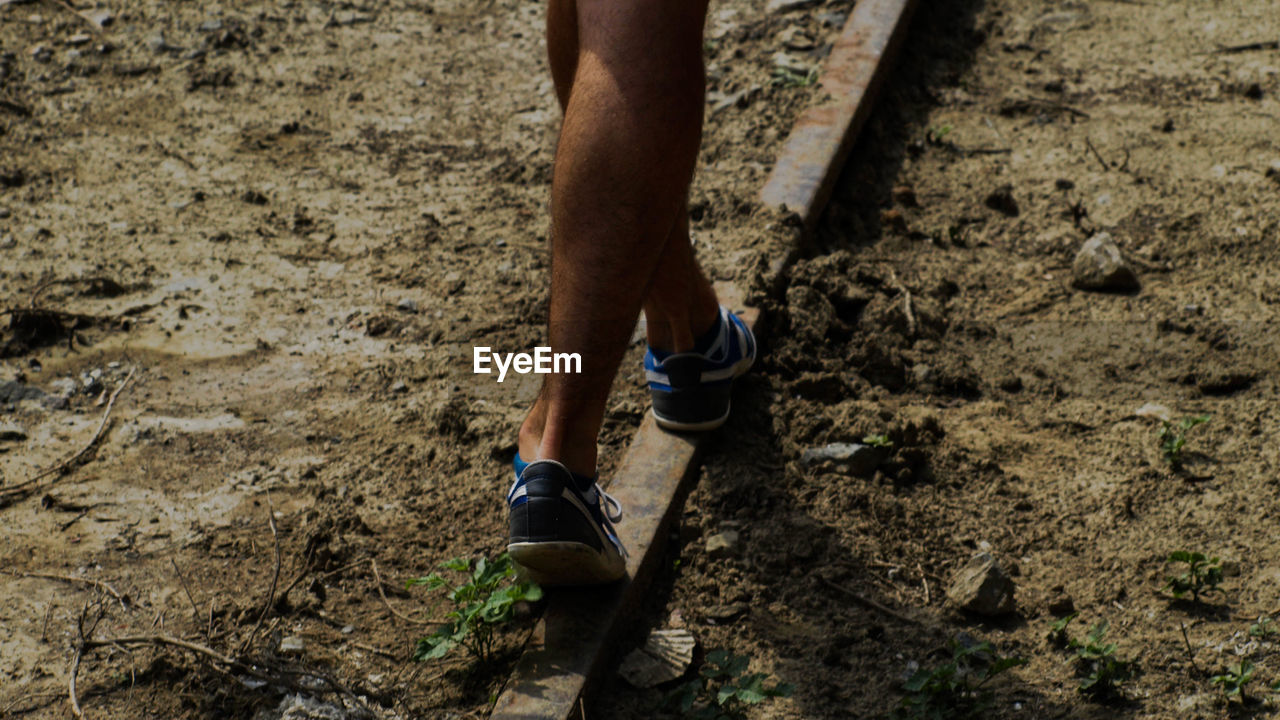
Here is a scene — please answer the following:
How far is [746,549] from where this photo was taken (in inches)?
87.0

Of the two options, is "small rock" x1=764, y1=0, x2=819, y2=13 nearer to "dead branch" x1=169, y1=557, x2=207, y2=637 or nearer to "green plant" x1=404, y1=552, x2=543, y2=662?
"green plant" x1=404, y1=552, x2=543, y2=662

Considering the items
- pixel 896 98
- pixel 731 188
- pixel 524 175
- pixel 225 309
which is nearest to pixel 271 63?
pixel 524 175

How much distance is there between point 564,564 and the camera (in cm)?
189

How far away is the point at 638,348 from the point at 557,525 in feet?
3.18

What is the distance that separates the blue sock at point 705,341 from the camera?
92.0 inches

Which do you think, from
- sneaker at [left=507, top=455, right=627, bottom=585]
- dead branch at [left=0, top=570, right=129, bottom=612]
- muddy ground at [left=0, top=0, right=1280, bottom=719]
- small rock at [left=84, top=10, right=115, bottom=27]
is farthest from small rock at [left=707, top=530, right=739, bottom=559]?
small rock at [left=84, top=10, right=115, bottom=27]

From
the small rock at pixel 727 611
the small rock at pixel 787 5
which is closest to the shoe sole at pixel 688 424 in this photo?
the small rock at pixel 727 611

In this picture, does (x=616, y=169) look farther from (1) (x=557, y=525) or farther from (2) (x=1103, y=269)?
(2) (x=1103, y=269)

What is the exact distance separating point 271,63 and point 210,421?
193 centimetres

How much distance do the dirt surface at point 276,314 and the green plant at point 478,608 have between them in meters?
0.06

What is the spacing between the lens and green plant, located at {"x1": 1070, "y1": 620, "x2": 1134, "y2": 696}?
1.81m

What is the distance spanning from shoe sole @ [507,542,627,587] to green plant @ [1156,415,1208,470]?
117cm

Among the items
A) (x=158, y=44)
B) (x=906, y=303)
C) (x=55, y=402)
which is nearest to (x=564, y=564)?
(x=906, y=303)

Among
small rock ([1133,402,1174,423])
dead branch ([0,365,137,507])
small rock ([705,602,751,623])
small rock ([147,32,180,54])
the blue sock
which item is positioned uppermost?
small rock ([147,32,180,54])
